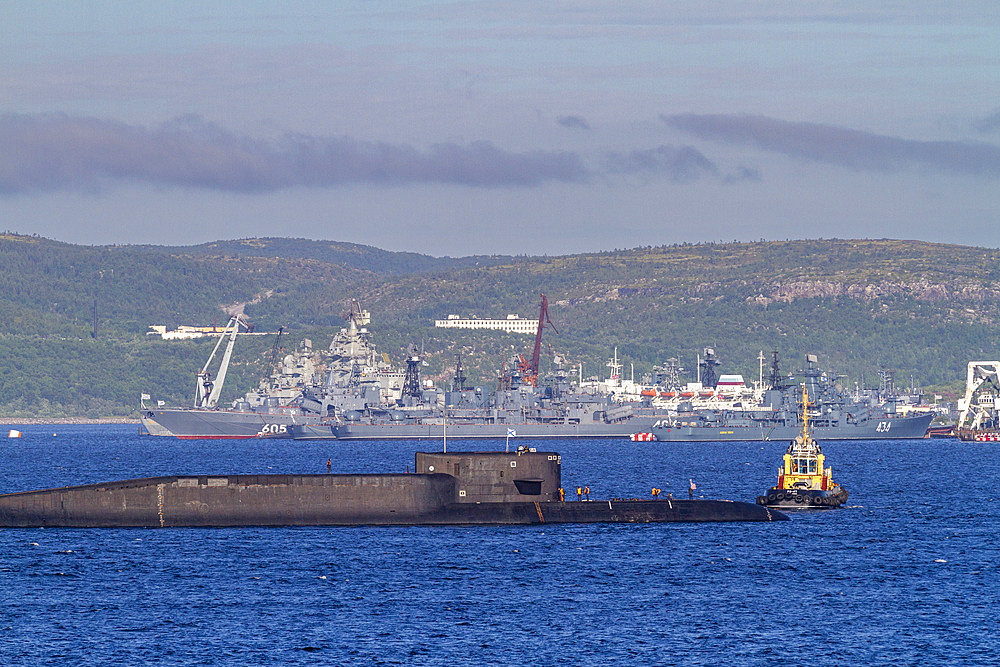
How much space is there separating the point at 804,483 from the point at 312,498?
98.7 ft

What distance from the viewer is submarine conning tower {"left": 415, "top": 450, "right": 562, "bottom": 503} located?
62.0 m

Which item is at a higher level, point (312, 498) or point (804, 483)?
point (804, 483)

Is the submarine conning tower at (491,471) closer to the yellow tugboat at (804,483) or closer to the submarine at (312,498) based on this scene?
the submarine at (312,498)

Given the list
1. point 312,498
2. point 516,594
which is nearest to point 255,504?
point 312,498

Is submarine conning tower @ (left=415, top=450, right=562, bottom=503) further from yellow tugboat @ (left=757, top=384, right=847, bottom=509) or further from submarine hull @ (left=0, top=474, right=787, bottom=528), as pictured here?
yellow tugboat @ (left=757, top=384, right=847, bottom=509)

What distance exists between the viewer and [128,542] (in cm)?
6100

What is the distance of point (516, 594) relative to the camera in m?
49.9

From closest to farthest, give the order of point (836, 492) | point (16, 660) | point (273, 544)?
point (16, 660) → point (273, 544) → point (836, 492)

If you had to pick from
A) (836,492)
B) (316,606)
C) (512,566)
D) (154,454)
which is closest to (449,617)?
(316,606)

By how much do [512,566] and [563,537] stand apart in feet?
25.8

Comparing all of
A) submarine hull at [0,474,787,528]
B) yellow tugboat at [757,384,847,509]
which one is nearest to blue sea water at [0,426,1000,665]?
submarine hull at [0,474,787,528]

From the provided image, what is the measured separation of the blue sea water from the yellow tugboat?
2226 mm

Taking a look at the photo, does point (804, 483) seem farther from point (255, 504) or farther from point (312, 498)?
point (255, 504)

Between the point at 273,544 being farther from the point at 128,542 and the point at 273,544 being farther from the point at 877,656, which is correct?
the point at 877,656
